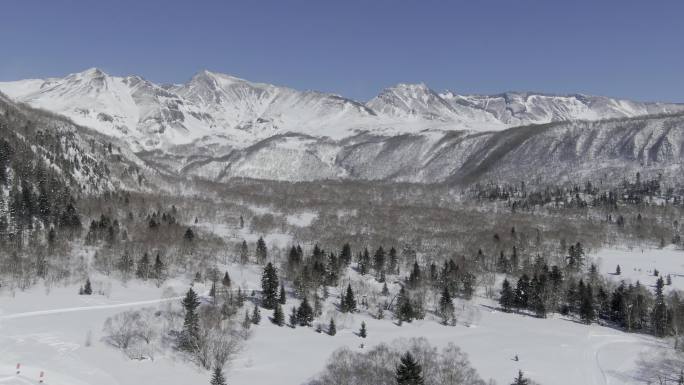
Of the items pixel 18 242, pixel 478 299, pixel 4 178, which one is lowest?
pixel 478 299

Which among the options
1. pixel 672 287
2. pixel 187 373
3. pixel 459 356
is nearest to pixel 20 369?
pixel 187 373

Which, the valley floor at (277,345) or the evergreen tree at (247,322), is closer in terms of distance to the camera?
the valley floor at (277,345)

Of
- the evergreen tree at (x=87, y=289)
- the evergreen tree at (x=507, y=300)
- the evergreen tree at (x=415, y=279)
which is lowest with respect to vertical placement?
the evergreen tree at (x=507, y=300)

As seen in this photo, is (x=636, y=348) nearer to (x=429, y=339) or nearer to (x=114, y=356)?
(x=429, y=339)

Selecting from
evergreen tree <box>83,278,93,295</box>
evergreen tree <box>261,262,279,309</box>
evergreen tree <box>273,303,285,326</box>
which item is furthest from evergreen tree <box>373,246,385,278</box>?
evergreen tree <box>83,278,93,295</box>

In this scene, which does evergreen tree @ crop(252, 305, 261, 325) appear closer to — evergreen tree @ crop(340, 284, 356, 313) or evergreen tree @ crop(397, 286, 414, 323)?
evergreen tree @ crop(340, 284, 356, 313)

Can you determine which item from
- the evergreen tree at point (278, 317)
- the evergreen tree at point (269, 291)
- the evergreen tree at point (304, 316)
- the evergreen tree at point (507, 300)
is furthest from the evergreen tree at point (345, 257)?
the evergreen tree at point (278, 317)

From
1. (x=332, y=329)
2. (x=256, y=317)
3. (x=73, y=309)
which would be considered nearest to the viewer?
(x=73, y=309)

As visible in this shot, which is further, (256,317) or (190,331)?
(256,317)

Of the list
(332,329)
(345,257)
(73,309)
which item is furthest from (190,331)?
(345,257)

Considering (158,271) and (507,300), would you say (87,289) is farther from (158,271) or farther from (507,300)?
(507,300)

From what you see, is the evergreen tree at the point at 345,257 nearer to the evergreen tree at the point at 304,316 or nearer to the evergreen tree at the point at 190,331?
the evergreen tree at the point at 304,316
